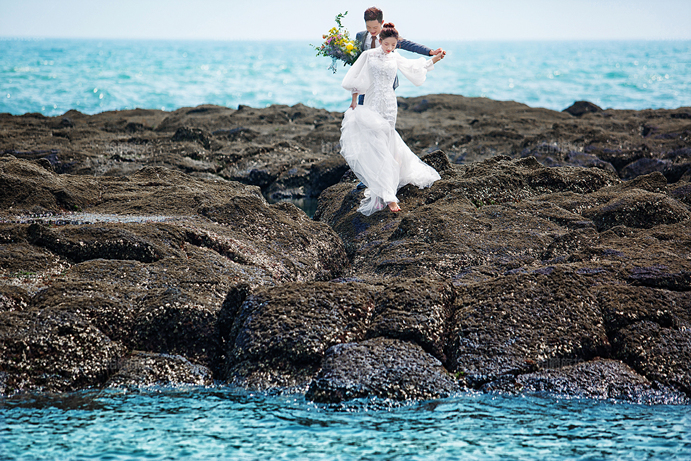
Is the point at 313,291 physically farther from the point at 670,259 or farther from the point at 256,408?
the point at 670,259

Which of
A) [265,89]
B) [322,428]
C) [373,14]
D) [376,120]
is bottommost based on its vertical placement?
[322,428]

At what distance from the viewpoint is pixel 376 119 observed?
30.6ft

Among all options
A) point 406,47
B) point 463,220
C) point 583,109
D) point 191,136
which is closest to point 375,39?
point 406,47

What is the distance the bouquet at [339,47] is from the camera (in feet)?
34.3

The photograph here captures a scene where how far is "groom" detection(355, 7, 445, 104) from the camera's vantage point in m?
9.29

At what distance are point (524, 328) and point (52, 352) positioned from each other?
4081mm

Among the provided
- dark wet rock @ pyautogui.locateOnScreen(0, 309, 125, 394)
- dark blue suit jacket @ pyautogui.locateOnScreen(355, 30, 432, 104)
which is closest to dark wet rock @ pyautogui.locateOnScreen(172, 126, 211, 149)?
dark blue suit jacket @ pyautogui.locateOnScreen(355, 30, 432, 104)

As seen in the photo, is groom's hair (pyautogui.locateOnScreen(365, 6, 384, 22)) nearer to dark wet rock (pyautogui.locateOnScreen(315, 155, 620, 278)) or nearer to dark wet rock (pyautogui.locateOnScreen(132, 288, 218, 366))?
dark wet rock (pyautogui.locateOnScreen(315, 155, 620, 278))

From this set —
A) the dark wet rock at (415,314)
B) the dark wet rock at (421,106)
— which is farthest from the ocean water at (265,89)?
the dark wet rock at (415,314)

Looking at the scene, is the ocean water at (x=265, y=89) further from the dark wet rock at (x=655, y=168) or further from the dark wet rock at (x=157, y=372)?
the dark wet rock at (x=157, y=372)


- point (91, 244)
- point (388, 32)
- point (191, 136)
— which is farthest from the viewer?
point (191, 136)

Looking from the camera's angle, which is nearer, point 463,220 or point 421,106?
point 463,220

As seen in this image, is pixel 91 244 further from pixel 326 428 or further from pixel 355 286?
pixel 326 428

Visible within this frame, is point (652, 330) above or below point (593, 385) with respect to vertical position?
above
